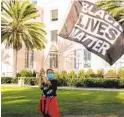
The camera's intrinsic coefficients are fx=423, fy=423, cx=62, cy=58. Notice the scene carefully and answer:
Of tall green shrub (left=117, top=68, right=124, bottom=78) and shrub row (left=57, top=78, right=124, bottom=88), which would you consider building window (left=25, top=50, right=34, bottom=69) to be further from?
tall green shrub (left=117, top=68, right=124, bottom=78)

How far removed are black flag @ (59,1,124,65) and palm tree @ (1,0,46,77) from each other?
37.7 metres

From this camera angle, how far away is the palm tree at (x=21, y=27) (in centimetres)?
4469

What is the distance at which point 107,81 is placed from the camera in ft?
115

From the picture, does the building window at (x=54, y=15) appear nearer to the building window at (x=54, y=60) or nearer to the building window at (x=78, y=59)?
the building window at (x=54, y=60)

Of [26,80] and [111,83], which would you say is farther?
[26,80]

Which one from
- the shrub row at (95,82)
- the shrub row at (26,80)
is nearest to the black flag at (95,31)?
the shrub row at (95,82)

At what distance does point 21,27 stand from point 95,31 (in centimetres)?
3874

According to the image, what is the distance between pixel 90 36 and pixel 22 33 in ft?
127

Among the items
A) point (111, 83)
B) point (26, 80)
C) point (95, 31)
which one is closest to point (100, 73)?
point (111, 83)

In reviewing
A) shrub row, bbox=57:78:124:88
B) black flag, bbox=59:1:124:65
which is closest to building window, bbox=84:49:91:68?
shrub row, bbox=57:78:124:88

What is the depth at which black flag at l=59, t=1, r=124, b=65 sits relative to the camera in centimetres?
663

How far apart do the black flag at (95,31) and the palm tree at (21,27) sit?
124ft

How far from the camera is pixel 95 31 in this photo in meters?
6.89

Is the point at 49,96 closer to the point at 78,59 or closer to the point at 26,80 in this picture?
the point at 26,80
